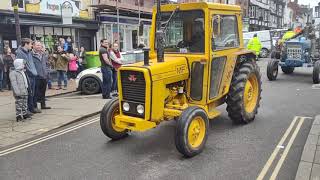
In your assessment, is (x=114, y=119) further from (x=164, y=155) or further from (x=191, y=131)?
(x=191, y=131)

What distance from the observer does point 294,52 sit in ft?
54.5

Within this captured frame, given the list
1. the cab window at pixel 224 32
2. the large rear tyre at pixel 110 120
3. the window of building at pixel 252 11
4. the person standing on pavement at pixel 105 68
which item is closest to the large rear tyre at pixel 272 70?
the person standing on pavement at pixel 105 68

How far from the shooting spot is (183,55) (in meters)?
7.35

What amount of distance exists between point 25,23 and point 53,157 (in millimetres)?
12412

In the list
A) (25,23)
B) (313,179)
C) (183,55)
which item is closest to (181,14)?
(183,55)

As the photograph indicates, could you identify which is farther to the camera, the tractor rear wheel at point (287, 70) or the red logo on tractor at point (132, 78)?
the tractor rear wheel at point (287, 70)

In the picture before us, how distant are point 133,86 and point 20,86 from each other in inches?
142

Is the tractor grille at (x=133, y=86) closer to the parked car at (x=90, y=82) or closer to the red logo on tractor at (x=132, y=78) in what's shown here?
the red logo on tractor at (x=132, y=78)

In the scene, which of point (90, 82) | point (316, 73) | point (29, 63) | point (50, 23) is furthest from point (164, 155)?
point (50, 23)

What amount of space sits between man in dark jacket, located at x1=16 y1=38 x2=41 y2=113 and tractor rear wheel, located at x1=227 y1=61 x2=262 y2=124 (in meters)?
4.72

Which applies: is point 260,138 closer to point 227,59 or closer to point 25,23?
point 227,59

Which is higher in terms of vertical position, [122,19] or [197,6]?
[122,19]

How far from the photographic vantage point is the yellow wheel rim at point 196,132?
21.3 ft

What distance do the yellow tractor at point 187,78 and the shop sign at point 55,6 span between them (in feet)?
40.7
